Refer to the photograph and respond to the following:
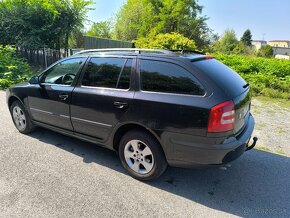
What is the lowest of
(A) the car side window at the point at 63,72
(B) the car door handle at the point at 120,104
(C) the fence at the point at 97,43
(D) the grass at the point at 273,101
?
(D) the grass at the point at 273,101

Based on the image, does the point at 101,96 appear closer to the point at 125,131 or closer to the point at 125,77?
the point at 125,77

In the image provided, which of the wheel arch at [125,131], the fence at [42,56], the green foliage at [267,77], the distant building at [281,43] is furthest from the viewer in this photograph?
the distant building at [281,43]

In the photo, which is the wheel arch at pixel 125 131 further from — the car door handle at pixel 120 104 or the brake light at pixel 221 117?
the brake light at pixel 221 117

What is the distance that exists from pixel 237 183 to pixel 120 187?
1.54 m

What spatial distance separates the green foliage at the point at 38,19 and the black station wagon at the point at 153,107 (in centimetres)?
1011

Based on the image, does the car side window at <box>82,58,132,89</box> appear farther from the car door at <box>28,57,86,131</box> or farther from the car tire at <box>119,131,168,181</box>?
the car tire at <box>119,131,168,181</box>

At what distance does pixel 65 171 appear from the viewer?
3342 millimetres

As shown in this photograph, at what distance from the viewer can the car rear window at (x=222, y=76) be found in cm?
271

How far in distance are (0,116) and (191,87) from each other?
470 centimetres

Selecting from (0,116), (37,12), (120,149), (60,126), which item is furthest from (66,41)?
(120,149)

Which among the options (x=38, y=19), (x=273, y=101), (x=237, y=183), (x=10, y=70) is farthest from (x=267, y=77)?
(x=38, y=19)

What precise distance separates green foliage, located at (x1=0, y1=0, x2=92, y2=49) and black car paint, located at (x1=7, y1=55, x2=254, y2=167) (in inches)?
408

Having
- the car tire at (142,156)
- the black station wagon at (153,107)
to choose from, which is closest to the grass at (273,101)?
the black station wagon at (153,107)

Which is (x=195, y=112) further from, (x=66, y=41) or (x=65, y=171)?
(x=66, y=41)
